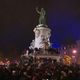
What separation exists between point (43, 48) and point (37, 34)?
522 cm

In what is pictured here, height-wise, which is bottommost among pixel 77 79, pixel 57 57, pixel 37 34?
pixel 77 79

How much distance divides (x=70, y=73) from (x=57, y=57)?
4340cm

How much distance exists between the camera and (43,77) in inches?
981

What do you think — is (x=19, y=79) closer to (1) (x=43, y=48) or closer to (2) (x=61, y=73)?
(2) (x=61, y=73)

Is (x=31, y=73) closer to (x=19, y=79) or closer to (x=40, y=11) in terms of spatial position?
(x=19, y=79)

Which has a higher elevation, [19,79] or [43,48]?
[43,48]

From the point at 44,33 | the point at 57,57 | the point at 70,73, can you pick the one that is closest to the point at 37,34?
the point at 44,33

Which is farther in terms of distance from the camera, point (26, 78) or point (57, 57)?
point (57, 57)

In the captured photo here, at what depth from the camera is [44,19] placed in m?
77.0

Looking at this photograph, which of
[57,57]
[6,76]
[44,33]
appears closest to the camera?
[6,76]

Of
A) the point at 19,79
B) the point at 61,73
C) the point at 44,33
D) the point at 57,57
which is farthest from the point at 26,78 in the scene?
the point at 44,33

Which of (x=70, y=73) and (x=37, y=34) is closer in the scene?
(x=70, y=73)

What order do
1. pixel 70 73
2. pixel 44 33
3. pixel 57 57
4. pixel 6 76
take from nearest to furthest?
pixel 6 76 < pixel 70 73 < pixel 57 57 < pixel 44 33

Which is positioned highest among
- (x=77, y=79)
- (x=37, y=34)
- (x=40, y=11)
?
(x=40, y=11)
